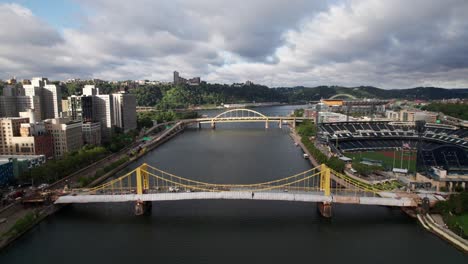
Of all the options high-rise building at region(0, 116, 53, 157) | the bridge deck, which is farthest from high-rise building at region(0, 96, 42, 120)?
the bridge deck

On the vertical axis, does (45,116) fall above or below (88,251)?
above

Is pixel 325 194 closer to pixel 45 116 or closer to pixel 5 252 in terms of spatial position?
pixel 5 252

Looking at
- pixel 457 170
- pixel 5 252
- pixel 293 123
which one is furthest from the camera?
pixel 293 123

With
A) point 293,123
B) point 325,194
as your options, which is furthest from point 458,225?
point 293,123

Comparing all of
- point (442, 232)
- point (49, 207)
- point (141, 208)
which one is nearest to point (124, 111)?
point (49, 207)

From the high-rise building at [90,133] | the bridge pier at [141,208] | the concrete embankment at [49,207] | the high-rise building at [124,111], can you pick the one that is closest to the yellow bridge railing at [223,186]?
the bridge pier at [141,208]

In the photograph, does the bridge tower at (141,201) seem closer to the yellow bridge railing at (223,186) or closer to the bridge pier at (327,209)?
the yellow bridge railing at (223,186)
